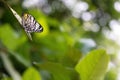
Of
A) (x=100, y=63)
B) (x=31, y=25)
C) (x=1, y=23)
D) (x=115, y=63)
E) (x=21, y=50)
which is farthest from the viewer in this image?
(x=115, y=63)

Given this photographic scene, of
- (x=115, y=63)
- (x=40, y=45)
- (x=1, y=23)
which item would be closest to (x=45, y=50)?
(x=40, y=45)

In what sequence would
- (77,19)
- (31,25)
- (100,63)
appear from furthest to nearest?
(77,19) < (100,63) < (31,25)

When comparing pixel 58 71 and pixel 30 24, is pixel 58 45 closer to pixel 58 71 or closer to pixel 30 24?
pixel 58 71

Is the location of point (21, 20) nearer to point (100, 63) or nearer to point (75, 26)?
→ point (100, 63)

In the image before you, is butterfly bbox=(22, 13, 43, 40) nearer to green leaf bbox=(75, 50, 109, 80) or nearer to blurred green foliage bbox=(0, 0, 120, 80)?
blurred green foliage bbox=(0, 0, 120, 80)

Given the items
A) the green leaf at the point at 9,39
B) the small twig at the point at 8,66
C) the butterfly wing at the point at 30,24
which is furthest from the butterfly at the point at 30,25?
the green leaf at the point at 9,39

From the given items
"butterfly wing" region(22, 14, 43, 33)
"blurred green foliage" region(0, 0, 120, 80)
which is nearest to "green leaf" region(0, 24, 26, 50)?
"blurred green foliage" region(0, 0, 120, 80)

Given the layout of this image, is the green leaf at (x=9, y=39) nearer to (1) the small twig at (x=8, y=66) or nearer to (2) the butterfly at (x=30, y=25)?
(1) the small twig at (x=8, y=66)
